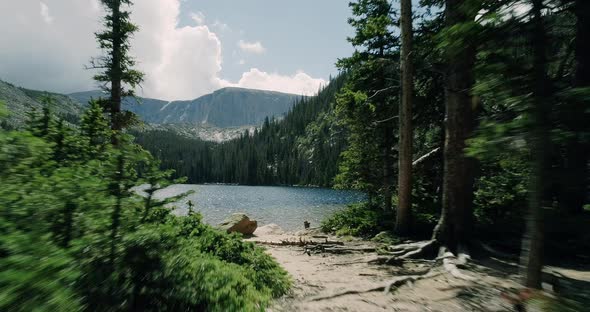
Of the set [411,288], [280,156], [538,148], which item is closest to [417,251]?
[411,288]

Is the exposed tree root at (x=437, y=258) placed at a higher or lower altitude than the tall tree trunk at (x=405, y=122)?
lower

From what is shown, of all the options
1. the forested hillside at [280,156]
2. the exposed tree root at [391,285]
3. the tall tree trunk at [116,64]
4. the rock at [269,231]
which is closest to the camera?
the exposed tree root at [391,285]

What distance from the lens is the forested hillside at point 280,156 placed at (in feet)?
453

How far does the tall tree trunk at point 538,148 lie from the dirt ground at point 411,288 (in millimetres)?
419

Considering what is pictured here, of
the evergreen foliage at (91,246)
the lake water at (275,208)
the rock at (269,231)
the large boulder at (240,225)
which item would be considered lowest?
the lake water at (275,208)

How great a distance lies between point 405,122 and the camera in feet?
36.5

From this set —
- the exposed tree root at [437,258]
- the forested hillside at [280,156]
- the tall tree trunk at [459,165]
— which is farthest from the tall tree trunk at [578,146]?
the forested hillside at [280,156]

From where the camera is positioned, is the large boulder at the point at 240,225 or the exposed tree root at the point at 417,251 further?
the large boulder at the point at 240,225

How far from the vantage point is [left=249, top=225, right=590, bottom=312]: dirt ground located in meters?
4.91

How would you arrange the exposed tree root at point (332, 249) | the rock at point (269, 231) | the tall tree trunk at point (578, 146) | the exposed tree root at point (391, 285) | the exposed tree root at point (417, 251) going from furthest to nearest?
the rock at point (269, 231) → the exposed tree root at point (332, 249) → the exposed tree root at point (417, 251) → the exposed tree root at point (391, 285) → the tall tree trunk at point (578, 146)

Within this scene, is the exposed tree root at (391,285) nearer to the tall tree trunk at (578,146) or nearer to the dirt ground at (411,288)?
the dirt ground at (411,288)

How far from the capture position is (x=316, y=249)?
35.6ft

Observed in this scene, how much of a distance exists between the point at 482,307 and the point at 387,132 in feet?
43.8

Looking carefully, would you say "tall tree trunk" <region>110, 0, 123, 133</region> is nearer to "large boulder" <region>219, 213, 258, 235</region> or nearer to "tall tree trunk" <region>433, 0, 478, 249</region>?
"large boulder" <region>219, 213, 258, 235</region>
